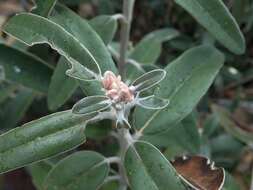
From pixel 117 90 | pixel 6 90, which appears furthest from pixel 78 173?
pixel 6 90

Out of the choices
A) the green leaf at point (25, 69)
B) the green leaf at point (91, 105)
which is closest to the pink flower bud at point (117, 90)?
the green leaf at point (91, 105)

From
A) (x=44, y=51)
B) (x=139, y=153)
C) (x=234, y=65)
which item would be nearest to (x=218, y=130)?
(x=234, y=65)

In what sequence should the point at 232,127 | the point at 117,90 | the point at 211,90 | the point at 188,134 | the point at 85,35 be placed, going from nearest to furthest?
the point at 117,90 < the point at 85,35 < the point at 188,134 < the point at 232,127 < the point at 211,90

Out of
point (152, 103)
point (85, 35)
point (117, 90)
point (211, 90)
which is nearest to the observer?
point (117, 90)

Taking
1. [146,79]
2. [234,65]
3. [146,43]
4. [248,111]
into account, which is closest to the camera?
[146,79]

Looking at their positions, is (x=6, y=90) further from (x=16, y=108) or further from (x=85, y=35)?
(x=85, y=35)

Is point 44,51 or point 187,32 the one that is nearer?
point 44,51

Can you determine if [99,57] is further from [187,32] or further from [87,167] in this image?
[187,32]
